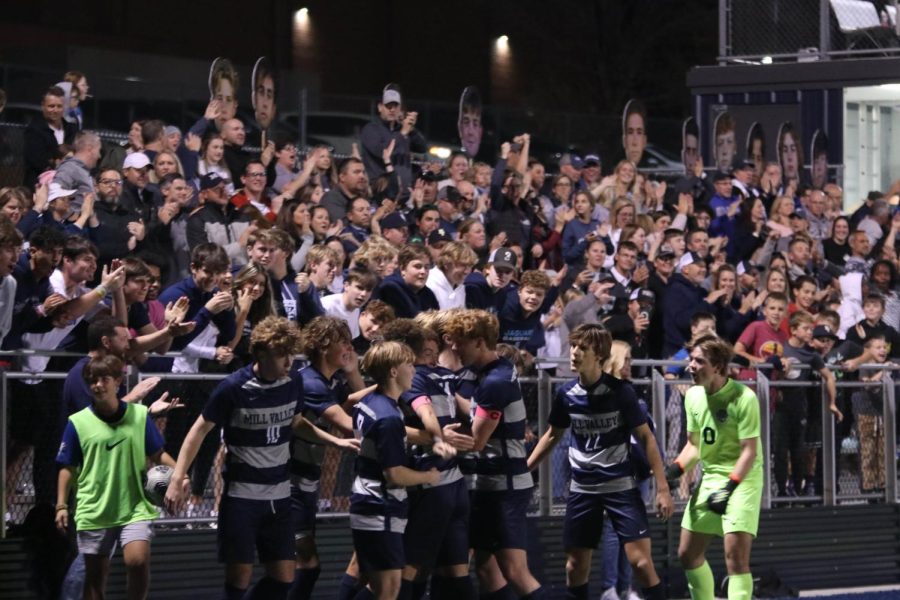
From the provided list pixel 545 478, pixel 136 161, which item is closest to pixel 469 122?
pixel 136 161

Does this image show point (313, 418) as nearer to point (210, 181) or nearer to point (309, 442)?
point (309, 442)

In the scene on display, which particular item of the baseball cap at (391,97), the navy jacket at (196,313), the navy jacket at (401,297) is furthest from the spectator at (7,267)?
the baseball cap at (391,97)

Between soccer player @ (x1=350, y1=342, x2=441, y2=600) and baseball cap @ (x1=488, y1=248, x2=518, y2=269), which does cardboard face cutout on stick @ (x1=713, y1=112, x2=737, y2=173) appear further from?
soccer player @ (x1=350, y1=342, x2=441, y2=600)

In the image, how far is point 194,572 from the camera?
1123 centimetres

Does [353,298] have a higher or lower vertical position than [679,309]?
higher

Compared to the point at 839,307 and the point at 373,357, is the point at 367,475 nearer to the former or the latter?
the point at 373,357

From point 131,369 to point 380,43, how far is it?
107 feet

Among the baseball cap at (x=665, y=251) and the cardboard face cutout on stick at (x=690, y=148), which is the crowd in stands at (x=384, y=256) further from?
the cardboard face cutout on stick at (x=690, y=148)

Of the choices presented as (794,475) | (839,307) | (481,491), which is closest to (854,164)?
(839,307)

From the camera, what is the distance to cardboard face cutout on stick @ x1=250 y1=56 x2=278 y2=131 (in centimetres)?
1594

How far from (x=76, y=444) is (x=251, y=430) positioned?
104 cm

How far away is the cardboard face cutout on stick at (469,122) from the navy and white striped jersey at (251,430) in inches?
353

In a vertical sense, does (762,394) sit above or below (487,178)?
below

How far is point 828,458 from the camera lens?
14.5 m
